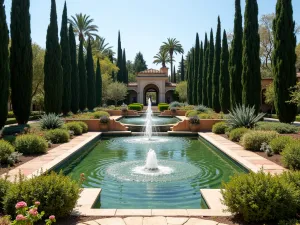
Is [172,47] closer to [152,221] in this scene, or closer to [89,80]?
[89,80]

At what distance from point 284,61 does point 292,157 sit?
9.29 metres

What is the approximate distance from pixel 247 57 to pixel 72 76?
46.6 ft

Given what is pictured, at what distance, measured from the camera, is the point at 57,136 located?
37.6 ft

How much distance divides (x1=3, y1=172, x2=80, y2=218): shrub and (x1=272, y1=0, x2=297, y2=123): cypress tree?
13.1m

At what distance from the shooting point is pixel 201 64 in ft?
110

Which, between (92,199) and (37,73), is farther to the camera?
(37,73)

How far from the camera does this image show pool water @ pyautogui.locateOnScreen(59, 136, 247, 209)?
541 centimetres

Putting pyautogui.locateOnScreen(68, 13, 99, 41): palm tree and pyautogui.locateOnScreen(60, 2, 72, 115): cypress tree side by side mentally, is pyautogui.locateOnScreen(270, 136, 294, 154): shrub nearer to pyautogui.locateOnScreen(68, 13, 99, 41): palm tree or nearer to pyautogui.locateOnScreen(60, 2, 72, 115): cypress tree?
pyautogui.locateOnScreen(60, 2, 72, 115): cypress tree

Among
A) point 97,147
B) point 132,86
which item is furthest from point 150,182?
point 132,86

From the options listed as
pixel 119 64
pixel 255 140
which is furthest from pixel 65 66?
pixel 119 64

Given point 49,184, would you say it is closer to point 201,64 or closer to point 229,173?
point 229,173

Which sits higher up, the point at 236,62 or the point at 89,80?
the point at 236,62

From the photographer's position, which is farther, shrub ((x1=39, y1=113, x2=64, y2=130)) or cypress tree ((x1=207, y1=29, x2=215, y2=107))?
cypress tree ((x1=207, y1=29, x2=215, y2=107))

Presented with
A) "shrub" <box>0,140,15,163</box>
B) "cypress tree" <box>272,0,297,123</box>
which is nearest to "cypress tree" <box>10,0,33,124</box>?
"shrub" <box>0,140,15,163</box>
